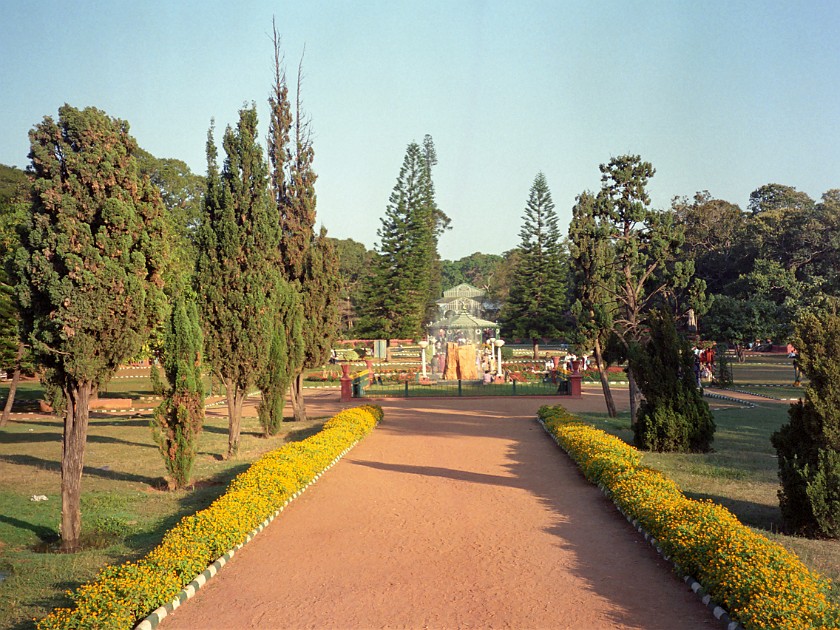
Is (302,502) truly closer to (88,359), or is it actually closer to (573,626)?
(88,359)

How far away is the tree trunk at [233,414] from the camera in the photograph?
13.8 metres

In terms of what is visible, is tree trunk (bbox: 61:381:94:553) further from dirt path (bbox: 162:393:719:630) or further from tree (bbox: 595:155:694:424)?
tree (bbox: 595:155:694:424)

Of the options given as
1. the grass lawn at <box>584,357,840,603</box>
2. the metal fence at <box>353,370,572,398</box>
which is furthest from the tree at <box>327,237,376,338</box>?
the grass lawn at <box>584,357,840,603</box>

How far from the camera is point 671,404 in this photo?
13.1 meters

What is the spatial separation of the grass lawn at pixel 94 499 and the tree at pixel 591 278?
6.70m

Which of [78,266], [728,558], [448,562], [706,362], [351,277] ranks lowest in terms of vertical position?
[448,562]

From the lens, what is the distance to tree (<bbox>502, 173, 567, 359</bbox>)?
46.5 m

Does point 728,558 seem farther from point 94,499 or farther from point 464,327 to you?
point 464,327

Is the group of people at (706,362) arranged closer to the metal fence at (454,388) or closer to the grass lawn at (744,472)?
the metal fence at (454,388)

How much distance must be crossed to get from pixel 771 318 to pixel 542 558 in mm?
30446

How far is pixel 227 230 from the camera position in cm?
1368

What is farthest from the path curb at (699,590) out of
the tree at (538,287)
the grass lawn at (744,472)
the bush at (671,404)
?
the tree at (538,287)

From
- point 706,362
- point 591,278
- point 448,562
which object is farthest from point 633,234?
point 706,362

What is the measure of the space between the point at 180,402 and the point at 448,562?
5108mm
